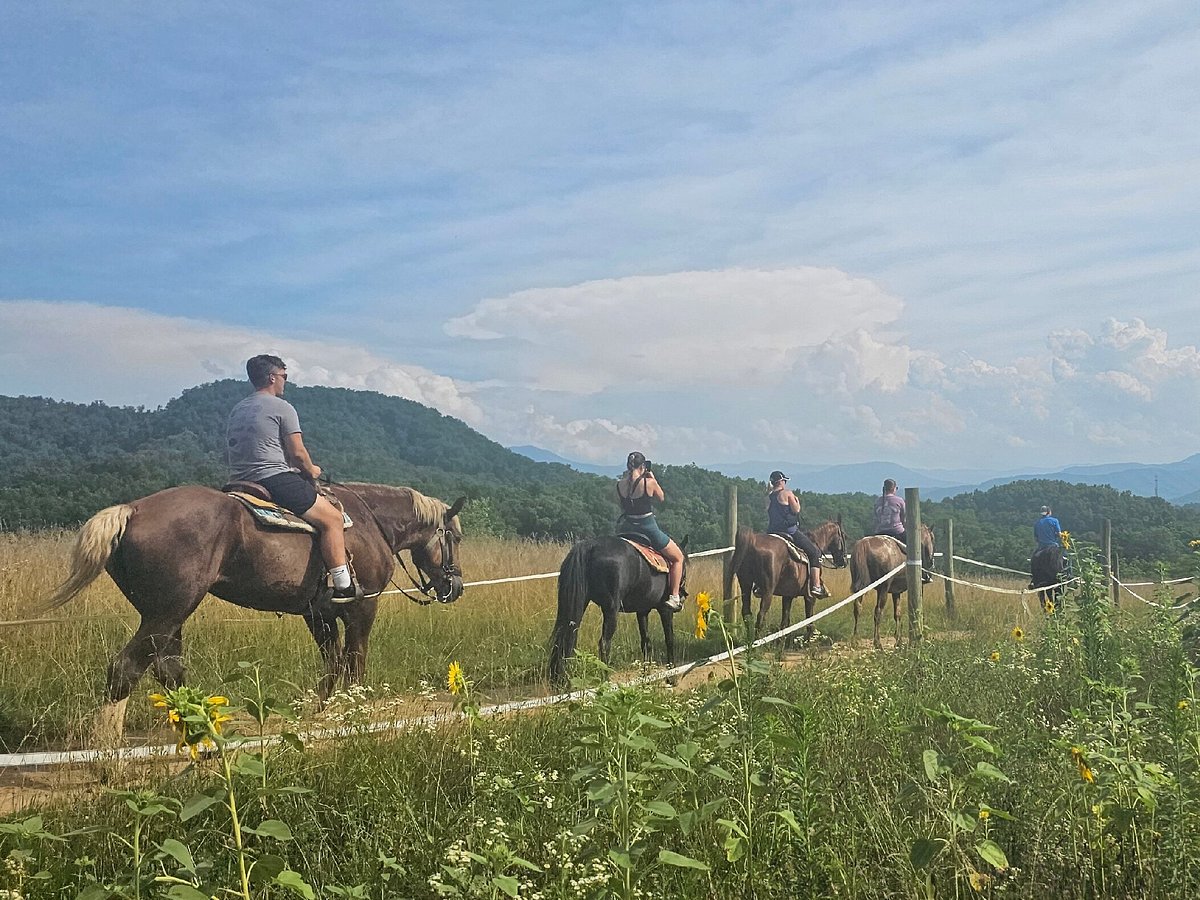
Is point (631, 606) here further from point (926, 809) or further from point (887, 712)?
point (926, 809)

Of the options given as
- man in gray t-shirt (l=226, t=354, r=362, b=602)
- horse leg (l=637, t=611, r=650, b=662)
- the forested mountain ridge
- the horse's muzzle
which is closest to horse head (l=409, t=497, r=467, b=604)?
the horse's muzzle

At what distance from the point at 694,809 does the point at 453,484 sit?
122ft

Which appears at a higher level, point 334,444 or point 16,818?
point 334,444

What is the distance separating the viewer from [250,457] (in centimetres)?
670

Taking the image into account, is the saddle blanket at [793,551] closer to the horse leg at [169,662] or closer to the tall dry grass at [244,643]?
the tall dry grass at [244,643]

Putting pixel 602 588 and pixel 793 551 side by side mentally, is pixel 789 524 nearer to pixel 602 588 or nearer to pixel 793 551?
pixel 793 551

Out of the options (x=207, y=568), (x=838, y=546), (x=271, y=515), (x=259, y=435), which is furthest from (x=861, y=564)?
(x=207, y=568)

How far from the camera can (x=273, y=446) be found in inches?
265

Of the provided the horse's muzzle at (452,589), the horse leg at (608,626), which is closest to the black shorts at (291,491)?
the horse's muzzle at (452,589)

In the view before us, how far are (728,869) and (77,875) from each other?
2.38 metres

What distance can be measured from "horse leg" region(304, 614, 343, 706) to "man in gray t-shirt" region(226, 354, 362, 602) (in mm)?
984

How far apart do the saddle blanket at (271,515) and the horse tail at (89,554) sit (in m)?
0.83

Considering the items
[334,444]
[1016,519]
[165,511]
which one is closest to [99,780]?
[165,511]

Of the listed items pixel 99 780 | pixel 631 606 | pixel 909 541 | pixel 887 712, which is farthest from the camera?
pixel 909 541
